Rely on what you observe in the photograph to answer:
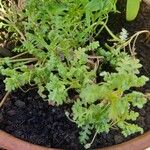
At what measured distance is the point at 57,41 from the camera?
3.52 feet

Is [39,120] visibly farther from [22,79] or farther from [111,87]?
[111,87]

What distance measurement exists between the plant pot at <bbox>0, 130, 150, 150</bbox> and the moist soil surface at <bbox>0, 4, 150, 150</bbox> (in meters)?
0.03

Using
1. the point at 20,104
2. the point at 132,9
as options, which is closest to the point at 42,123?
the point at 20,104

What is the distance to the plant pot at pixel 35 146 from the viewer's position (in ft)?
3.53

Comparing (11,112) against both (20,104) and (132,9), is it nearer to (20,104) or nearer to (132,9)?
(20,104)

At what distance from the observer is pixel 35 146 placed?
108 centimetres

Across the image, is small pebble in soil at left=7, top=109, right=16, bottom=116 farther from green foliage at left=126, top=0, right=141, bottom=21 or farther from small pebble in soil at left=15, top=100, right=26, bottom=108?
green foliage at left=126, top=0, right=141, bottom=21

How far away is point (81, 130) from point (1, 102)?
0.23 metres

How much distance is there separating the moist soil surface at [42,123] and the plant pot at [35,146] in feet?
0.11

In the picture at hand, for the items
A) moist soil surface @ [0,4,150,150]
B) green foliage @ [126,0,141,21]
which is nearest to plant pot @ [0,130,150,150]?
moist soil surface @ [0,4,150,150]

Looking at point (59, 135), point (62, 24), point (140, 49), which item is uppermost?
point (62, 24)

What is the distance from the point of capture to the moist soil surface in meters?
1.12

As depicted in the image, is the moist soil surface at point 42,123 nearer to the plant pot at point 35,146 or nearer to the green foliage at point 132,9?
the plant pot at point 35,146

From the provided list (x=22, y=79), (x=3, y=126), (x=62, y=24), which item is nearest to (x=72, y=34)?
(x=62, y=24)
